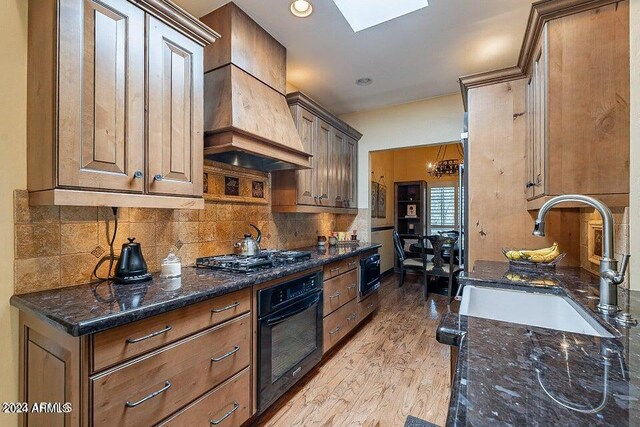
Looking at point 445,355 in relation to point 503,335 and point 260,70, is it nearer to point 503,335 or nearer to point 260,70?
point 503,335

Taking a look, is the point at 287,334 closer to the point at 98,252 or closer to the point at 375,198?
the point at 98,252

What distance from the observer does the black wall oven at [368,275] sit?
3.08 metres

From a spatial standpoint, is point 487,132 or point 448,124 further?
point 448,124

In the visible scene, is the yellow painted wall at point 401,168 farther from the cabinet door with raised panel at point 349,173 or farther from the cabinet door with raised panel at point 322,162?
the cabinet door with raised panel at point 322,162

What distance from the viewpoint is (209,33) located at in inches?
68.5

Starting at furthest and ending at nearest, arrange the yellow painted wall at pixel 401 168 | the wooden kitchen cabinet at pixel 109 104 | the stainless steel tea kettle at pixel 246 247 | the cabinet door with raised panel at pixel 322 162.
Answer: the yellow painted wall at pixel 401 168 < the cabinet door with raised panel at pixel 322 162 < the stainless steel tea kettle at pixel 246 247 < the wooden kitchen cabinet at pixel 109 104

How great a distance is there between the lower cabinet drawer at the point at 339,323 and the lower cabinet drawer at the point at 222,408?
91 centimetres

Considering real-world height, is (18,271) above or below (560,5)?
below

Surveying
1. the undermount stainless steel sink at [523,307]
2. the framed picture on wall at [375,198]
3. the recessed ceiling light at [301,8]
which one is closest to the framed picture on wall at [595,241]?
the undermount stainless steel sink at [523,307]

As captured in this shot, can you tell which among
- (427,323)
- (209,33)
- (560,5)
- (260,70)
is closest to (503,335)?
(560,5)

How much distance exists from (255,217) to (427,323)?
2.32 m

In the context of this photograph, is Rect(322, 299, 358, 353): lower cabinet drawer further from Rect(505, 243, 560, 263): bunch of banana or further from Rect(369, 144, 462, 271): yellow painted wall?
Rect(369, 144, 462, 271): yellow painted wall

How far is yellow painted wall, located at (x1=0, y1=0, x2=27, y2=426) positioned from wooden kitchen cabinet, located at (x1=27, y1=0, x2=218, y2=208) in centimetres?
4

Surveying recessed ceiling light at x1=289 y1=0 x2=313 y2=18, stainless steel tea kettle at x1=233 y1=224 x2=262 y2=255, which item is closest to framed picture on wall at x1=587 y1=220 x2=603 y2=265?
stainless steel tea kettle at x1=233 y1=224 x2=262 y2=255
